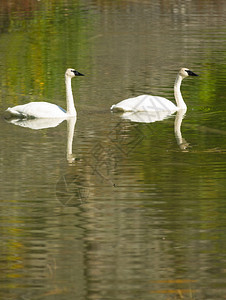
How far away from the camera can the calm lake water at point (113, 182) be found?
944cm

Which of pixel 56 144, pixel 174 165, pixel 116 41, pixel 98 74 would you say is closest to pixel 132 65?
pixel 98 74

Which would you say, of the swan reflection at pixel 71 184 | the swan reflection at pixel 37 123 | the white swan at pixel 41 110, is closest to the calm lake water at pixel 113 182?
the swan reflection at pixel 71 184

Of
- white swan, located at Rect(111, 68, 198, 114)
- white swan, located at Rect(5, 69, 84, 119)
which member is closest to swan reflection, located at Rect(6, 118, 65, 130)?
white swan, located at Rect(5, 69, 84, 119)

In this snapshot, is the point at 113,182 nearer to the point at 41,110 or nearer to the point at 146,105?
the point at 41,110

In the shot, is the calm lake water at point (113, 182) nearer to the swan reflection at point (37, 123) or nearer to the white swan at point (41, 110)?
the swan reflection at point (37, 123)

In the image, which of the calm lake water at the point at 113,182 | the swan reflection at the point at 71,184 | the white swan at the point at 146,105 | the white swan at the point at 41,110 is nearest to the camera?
the calm lake water at the point at 113,182

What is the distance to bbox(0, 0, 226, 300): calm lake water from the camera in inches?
372

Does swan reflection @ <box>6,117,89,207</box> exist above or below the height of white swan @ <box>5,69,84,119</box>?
below

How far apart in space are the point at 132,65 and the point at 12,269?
16.2 metres

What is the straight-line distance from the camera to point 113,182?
1330 centimetres

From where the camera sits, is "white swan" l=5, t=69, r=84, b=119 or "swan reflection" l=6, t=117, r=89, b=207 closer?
"swan reflection" l=6, t=117, r=89, b=207

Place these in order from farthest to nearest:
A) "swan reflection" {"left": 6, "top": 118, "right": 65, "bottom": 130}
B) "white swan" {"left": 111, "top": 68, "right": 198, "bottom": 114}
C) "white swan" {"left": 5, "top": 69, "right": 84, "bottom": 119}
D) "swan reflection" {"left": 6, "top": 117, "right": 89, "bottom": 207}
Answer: "white swan" {"left": 111, "top": 68, "right": 198, "bottom": 114} → "white swan" {"left": 5, "top": 69, "right": 84, "bottom": 119} → "swan reflection" {"left": 6, "top": 118, "right": 65, "bottom": 130} → "swan reflection" {"left": 6, "top": 117, "right": 89, "bottom": 207}

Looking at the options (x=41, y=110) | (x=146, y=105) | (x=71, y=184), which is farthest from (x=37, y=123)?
(x=71, y=184)

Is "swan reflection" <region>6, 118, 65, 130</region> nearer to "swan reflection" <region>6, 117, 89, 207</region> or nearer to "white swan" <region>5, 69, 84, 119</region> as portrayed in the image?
"white swan" <region>5, 69, 84, 119</region>
